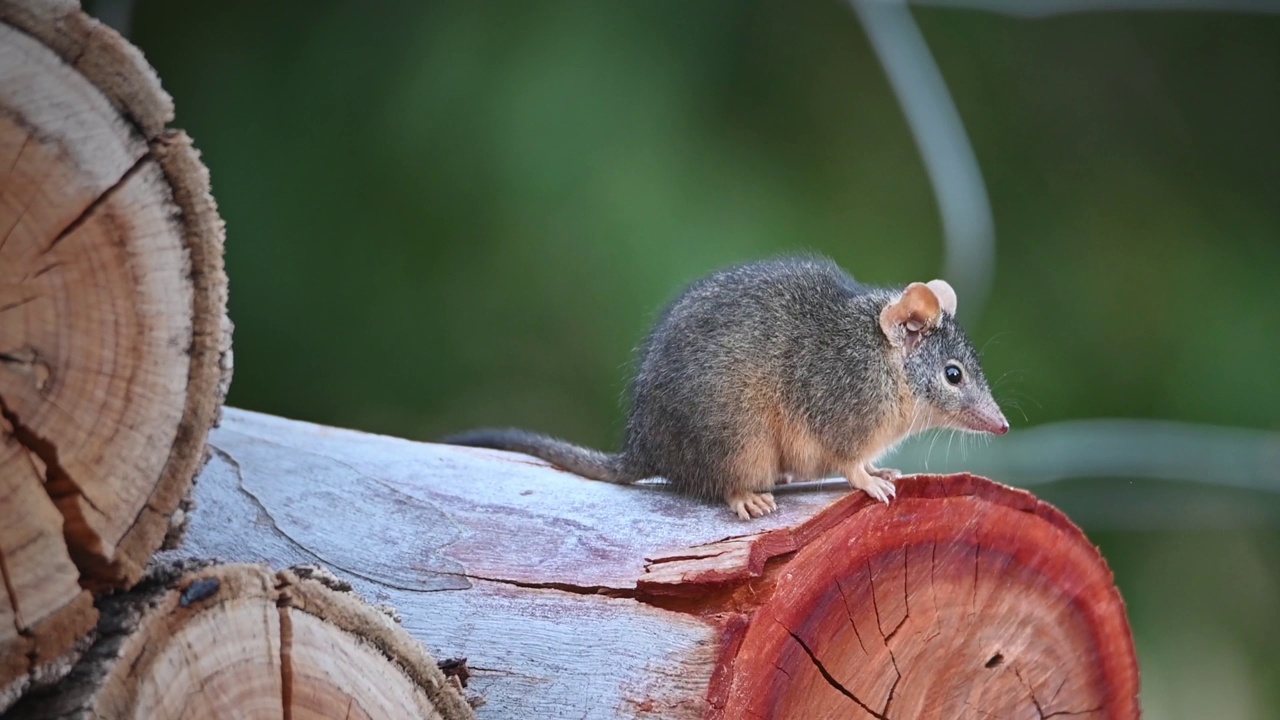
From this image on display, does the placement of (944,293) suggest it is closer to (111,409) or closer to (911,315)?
(911,315)

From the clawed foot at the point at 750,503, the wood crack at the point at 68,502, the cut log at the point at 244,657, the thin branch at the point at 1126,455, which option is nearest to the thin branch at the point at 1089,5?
the thin branch at the point at 1126,455

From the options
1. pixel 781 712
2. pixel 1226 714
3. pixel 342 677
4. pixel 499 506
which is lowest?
pixel 342 677

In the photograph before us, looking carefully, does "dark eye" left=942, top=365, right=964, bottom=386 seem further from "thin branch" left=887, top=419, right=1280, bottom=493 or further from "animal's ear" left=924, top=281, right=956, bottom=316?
"thin branch" left=887, top=419, right=1280, bottom=493

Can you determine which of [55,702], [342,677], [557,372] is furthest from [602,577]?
[557,372]

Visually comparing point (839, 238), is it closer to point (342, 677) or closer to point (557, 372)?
point (557, 372)

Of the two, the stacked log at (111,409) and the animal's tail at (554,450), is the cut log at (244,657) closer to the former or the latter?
the stacked log at (111,409)

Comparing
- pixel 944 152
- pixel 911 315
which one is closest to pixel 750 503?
pixel 911 315

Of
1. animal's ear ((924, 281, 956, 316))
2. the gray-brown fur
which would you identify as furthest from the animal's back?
animal's ear ((924, 281, 956, 316))
